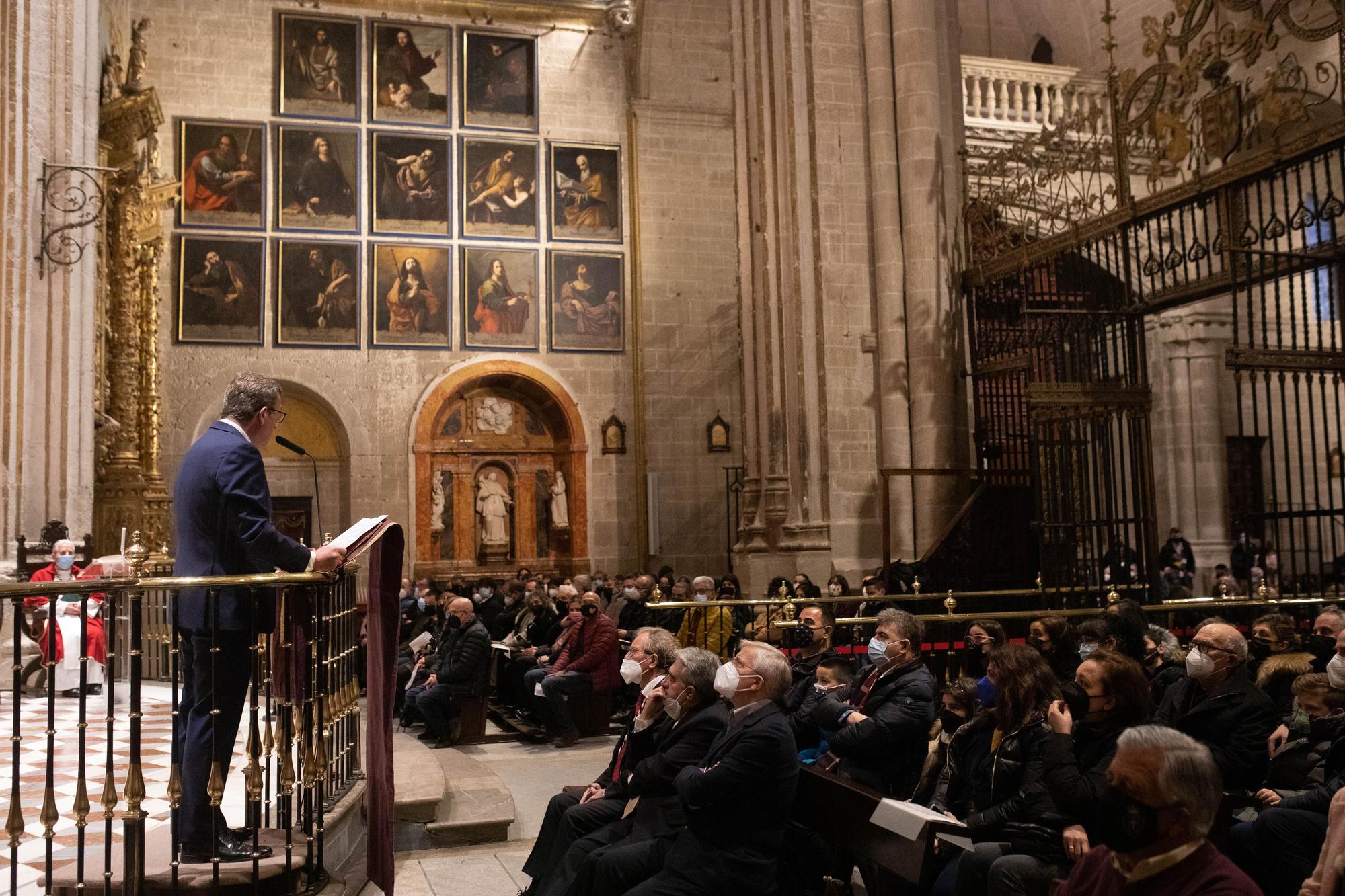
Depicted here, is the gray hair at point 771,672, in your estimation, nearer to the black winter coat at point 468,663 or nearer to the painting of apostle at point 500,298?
the black winter coat at point 468,663

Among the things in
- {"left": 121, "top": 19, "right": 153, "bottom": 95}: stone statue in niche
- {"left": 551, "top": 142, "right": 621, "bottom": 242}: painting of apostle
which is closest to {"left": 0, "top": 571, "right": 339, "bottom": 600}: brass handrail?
{"left": 121, "top": 19, "right": 153, "bottom": 95}: stone statue in niche

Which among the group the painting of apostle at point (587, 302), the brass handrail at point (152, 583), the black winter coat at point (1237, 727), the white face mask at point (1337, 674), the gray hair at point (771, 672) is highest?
the painting of apostle at point (587, 302)

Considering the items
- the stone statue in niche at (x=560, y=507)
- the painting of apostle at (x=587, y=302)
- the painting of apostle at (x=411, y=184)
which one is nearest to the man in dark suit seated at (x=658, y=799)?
the stone statue in niche at (x=560, y=507)

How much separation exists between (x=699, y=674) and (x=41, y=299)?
904cm

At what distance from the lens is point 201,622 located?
158 inches

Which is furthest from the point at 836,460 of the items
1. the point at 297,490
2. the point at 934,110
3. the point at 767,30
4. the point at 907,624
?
the point at 297,490

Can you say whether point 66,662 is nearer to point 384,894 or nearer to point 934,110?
point 384,894

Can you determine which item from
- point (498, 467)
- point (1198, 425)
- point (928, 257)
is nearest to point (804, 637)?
point (928, 257)

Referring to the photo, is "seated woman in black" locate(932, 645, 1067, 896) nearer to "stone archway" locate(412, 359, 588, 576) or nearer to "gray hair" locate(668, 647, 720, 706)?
"gray hair" locate(668, 647, 720, 706)

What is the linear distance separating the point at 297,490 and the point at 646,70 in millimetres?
9657

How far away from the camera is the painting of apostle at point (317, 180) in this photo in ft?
64.4

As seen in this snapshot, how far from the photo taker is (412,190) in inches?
797

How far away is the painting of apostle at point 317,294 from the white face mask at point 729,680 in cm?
1630

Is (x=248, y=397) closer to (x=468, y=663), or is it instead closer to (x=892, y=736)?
(x=892, y=736)
